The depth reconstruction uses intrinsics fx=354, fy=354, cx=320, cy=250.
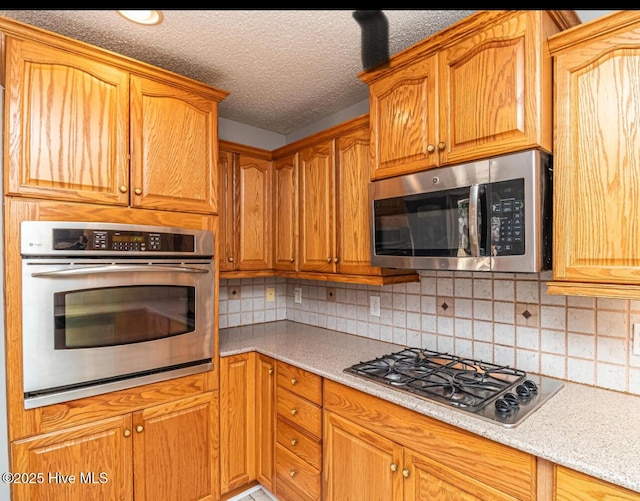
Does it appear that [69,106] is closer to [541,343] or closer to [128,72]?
[128,72]

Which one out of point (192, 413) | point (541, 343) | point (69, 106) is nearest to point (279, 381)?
point (192, 413)

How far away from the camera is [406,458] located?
129 centimetres

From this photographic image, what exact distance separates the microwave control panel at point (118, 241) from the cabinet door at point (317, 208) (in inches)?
27.7

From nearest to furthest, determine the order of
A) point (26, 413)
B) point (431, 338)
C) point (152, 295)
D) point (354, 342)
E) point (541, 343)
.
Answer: point (26, 413), point (541, 343), point (152, 295), point (431, 338), point (354, 342)

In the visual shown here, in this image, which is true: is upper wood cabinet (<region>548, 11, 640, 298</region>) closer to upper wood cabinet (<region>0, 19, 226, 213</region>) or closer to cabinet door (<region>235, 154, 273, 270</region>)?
upper wood cabinet (<region>0, 19, 226, 213</region>)

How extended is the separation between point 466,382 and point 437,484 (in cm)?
37

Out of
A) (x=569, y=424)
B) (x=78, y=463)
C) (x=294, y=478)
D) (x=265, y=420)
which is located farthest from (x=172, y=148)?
(x=569, y=424)

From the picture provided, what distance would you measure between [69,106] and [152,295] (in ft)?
2.70

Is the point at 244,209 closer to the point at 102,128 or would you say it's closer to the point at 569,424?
the point at 102,128

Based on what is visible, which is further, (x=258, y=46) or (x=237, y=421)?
(x=237, y=421)

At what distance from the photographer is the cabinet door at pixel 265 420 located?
6.31 ft

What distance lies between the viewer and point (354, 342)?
209 cm

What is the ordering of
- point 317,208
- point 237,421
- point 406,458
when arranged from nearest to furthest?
point 406,458
point 237,421
point 317,208

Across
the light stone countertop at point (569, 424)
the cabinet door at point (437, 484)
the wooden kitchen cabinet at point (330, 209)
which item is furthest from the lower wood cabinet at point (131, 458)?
the cabinet door at point (437, 484)
